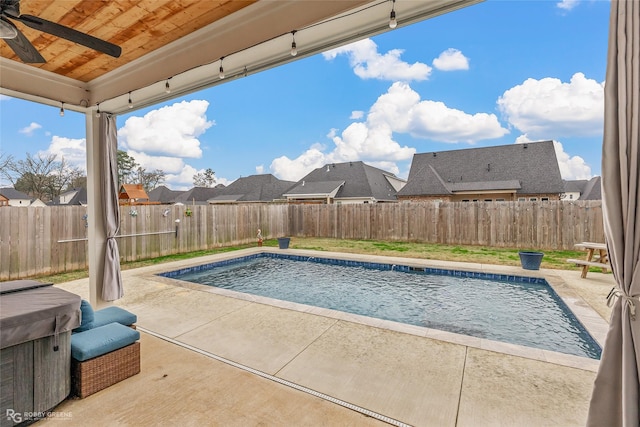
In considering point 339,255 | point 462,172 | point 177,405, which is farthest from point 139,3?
point 462,172

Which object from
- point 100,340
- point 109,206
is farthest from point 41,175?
point 100,340

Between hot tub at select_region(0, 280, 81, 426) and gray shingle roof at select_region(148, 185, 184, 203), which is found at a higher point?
gray shingle roof at select_region(148, 185, 184, 203)

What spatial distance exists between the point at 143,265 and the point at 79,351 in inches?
215

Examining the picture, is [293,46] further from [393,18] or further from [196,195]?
[196,195]

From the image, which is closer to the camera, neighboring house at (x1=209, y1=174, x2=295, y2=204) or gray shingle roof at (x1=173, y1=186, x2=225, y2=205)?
neighboring house at (x1=209, y1=174, x2=295, y2=204)

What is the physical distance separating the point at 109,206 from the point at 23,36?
222 cm

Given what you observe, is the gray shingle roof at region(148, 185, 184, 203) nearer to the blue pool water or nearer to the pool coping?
the pool coping

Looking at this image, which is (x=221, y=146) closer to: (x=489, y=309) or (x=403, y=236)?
(x=403, y=236)

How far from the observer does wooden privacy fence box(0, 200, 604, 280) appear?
5.69 metres

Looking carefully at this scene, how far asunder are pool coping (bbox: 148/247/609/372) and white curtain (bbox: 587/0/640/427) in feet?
4.95

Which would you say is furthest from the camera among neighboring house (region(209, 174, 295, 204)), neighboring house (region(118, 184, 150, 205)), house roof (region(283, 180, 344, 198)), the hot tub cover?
neighboring house (region(209, 174, 295, 204))

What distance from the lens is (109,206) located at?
12.6 ft

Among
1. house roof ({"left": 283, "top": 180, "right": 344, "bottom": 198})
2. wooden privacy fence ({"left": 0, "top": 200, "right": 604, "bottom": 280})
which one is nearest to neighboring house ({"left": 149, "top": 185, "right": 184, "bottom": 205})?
house roof ({"left": 283, "top": 180, "right": 344, "bottom": 198})

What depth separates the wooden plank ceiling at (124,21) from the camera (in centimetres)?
234
